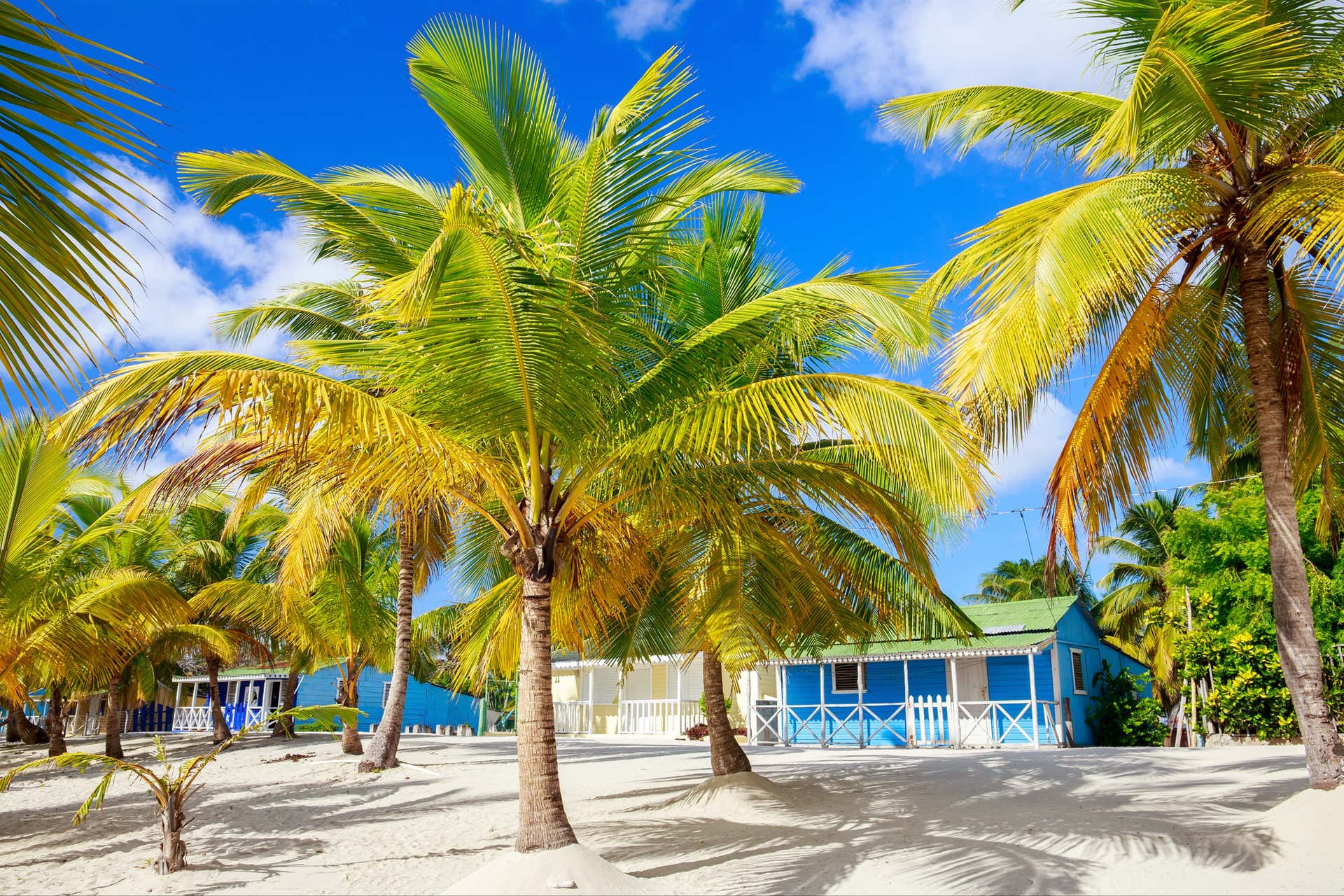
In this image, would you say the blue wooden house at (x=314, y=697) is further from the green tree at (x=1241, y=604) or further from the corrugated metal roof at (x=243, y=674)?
the green tree at (x=1241, y=604)

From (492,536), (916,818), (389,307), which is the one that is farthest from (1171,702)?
(389,307)

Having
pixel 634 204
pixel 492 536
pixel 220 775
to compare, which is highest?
pixel 634 204

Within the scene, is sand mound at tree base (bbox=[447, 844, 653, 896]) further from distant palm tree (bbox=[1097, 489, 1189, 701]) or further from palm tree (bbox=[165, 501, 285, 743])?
distant palm tree (bbox=[1097, 489, 1189, 701])

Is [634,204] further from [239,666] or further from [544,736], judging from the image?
[239,666]

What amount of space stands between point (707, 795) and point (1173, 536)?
13876 mm

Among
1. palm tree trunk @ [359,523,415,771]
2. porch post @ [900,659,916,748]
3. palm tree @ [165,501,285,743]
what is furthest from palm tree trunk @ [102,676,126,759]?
porch post @ [900,659,916,748]

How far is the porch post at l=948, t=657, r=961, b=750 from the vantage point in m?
18.8

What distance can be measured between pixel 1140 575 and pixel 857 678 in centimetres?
1510

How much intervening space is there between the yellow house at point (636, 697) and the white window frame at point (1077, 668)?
7.62m

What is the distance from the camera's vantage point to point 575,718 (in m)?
28.8

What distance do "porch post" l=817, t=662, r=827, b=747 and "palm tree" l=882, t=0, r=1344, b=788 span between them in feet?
44.8

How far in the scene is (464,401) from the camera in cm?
700

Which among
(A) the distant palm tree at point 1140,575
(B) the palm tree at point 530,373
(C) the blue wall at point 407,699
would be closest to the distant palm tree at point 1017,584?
(A) the distant palm tree at point 1140,575

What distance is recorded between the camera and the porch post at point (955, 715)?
61.6 ft
